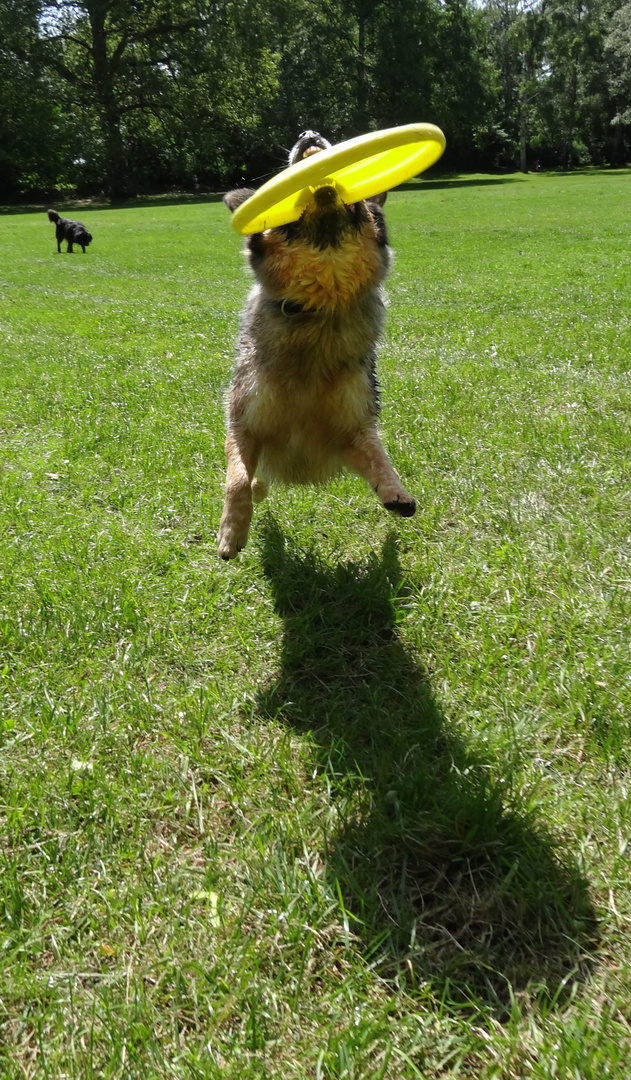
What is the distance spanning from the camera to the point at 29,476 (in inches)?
199

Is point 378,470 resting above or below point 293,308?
below

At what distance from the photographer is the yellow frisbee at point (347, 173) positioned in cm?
270

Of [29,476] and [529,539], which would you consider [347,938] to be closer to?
[529,539]

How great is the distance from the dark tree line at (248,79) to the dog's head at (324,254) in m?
45.8

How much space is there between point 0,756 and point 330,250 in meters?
2.37

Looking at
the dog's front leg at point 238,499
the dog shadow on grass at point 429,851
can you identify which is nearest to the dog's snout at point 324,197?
the dog's front leg at point 238,499

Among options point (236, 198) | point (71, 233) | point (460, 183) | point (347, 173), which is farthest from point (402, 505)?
point (460, 183)

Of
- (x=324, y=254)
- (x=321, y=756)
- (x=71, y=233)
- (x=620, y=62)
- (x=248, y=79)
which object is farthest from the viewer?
(x=620, y=62)

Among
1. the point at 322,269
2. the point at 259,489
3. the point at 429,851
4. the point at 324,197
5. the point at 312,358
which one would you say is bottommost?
the point at 429,851

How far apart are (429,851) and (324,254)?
2340 millimetres

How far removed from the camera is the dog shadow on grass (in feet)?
6.20

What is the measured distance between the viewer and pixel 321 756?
260cm

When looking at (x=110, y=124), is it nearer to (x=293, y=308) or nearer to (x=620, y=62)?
(x=620, y=62)

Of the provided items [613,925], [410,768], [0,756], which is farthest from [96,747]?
[613,925]
